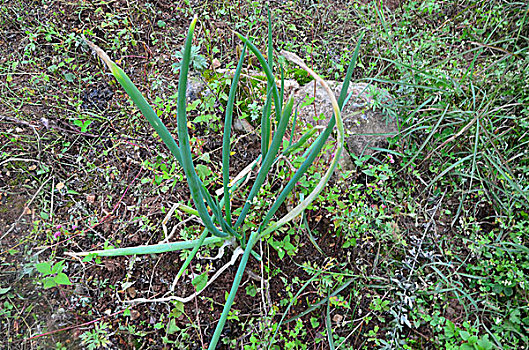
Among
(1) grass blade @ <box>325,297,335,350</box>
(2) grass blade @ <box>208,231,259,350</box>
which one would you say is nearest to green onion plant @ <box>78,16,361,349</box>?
(2) grass blade @ <box>208,231,259,350</box>

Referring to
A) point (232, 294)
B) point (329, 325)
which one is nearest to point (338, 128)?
point (232, 294)

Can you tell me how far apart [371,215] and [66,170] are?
5.32ft

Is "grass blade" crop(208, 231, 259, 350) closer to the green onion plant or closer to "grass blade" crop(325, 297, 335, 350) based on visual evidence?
the green onion plant

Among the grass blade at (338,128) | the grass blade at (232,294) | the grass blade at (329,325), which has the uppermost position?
the grass blade at (338,128)

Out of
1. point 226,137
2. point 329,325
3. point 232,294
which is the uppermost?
point 226,137

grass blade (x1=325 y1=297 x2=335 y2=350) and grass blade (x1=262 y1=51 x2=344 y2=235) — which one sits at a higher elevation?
grass blade (x1=262 y1=51 x2=344 y2=235)

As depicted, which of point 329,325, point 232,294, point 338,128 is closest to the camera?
point 338,128

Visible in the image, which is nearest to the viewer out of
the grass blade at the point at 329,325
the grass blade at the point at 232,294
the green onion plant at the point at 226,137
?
the green onion plant at the point at 226,137

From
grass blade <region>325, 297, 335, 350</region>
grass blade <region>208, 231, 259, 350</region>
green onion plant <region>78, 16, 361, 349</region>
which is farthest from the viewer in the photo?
grass blade <region>325, 297, 335, 350</region>

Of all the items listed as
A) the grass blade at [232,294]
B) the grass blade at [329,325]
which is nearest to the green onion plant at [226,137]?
the grass blade at [232,294]

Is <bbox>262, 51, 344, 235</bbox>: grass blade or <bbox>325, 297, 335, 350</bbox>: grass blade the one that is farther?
<bbox>325, 297, 335, 350</bbox>: grass blade

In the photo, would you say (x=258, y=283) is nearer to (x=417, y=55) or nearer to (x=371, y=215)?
(x=371, y=215)

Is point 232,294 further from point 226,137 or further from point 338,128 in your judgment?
point 338,128

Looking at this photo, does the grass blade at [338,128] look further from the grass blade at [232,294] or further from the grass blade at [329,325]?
the grass blade at [329,325]
